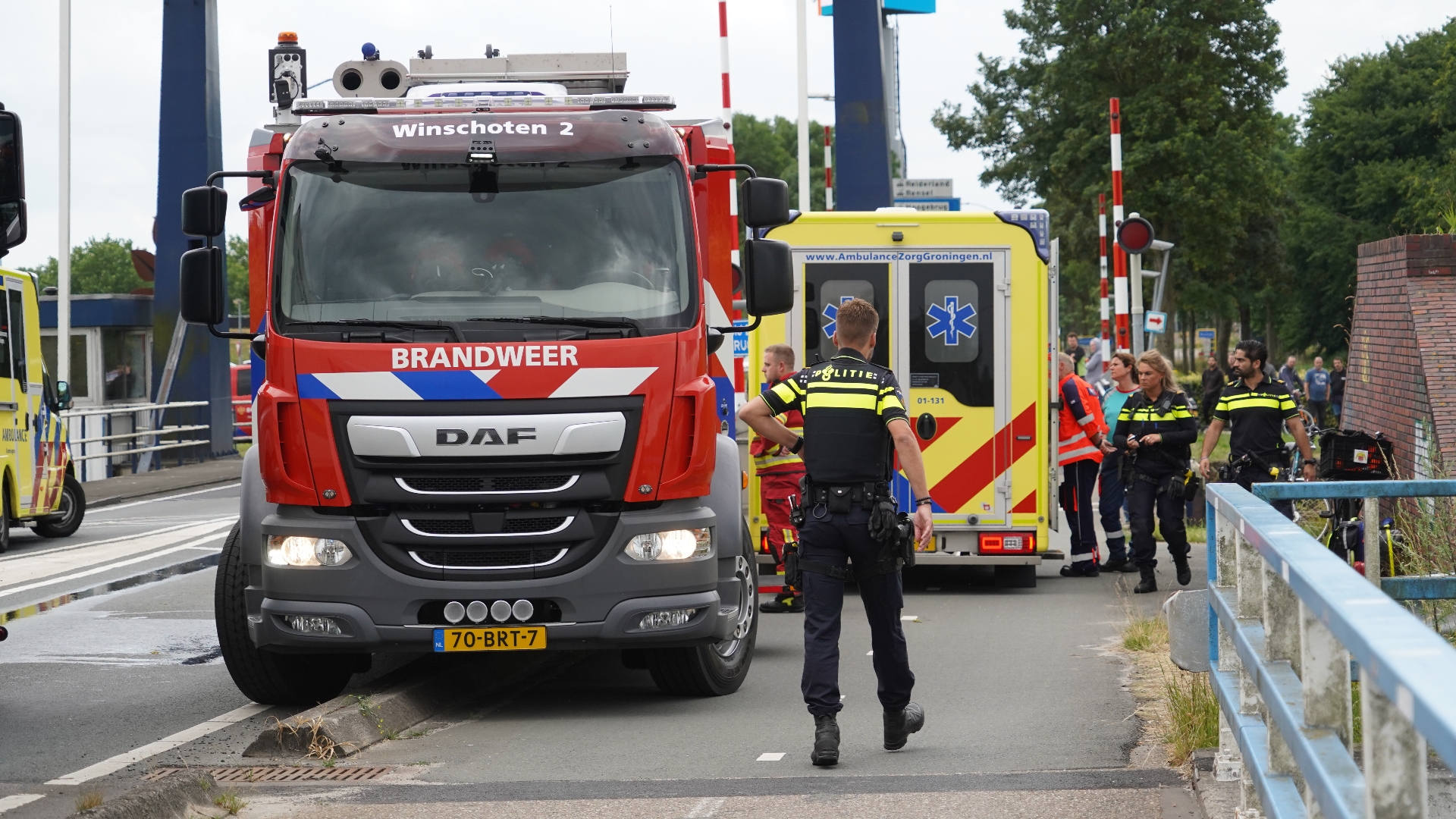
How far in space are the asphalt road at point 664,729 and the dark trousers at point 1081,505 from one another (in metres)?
1.60

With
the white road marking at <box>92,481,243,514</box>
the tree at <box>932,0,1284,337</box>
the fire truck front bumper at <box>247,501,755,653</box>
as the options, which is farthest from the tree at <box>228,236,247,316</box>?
the fire truck front bumper at <box>247,501,755,653</box>

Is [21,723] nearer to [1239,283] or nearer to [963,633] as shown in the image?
[963,633]

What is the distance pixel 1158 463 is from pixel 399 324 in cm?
699

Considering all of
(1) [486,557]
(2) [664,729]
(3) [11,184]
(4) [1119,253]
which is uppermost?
(4) [1119,253]

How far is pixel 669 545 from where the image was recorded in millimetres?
7723

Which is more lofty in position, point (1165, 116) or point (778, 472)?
point (1165, 116)

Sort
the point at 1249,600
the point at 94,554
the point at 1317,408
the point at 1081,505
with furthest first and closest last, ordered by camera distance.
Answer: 1. the point at 1317,408
2. the point at 94,554
3. the point at 1081,505
4. the point at 1249,600

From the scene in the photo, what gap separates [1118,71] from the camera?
47.1 meters

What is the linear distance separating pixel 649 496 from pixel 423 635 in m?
1.15

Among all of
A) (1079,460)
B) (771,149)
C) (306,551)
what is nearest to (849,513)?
(306,551)

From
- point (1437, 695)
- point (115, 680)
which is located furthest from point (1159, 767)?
point (115, 680)

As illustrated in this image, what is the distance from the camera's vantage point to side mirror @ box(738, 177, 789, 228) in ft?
26.8

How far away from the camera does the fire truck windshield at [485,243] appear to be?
7762mm

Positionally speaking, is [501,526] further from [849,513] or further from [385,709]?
[849,513]
